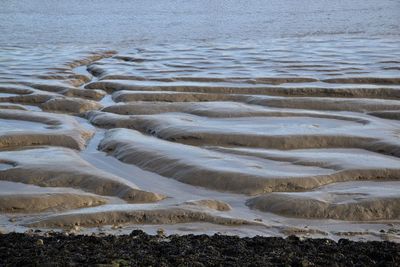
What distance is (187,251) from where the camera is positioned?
2.76 metres

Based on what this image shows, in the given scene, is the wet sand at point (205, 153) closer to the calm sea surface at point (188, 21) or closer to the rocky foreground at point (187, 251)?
the rocky foreground at point (187, 251)

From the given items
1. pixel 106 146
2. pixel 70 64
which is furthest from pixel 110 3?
pixel 106 146

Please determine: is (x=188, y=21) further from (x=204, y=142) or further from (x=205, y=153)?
(x=205, y=153)

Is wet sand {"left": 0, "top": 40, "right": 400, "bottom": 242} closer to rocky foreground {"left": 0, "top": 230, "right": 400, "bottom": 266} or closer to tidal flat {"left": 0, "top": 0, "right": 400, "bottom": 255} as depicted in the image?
tidal flat {"left": 0, "top": 0, "right": 400, "bottom": 255}

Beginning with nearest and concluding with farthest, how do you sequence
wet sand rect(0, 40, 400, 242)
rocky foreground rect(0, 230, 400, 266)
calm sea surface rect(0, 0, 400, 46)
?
rocky foreground rect(0, 230, 400, 266)
wet sand rect(0, 40, 400, 242)
calm sea surface rect(0, 0, 400, 46)

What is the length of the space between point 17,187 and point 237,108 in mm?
2532

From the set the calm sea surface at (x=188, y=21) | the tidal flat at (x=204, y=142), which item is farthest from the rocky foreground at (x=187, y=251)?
the calm sea surface at (x=188, y=21)

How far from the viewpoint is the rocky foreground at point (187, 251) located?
259cm

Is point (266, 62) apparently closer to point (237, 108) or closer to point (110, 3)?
point (237, 108)


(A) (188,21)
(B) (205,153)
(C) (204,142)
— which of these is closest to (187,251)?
(B) (205,153)

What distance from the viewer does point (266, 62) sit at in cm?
939

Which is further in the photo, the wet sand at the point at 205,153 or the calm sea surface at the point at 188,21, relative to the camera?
the calm sea surface at the point at 188,21

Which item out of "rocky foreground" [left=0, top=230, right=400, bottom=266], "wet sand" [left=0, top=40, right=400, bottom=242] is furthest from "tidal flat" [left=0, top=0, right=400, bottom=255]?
"rocky foreground" [left=0, top=230, right=400, bottom=266]

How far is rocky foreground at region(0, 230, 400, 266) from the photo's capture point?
102 inches
